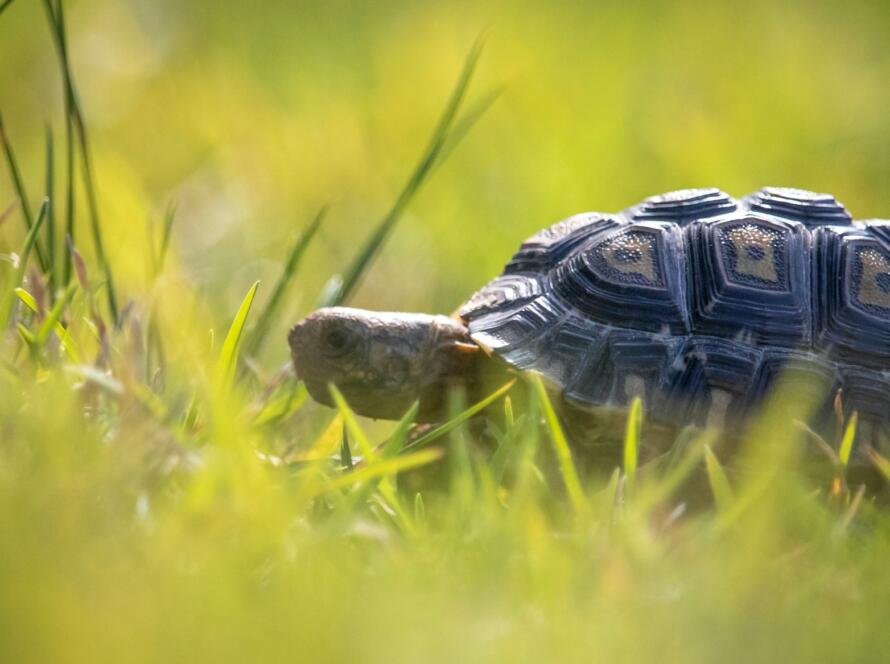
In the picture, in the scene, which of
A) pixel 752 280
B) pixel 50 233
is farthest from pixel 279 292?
pixel 752 280

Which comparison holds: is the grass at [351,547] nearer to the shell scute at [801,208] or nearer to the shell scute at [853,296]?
the shell scute at [853,296]

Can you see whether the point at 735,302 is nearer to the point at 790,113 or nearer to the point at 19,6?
the point at 790,113

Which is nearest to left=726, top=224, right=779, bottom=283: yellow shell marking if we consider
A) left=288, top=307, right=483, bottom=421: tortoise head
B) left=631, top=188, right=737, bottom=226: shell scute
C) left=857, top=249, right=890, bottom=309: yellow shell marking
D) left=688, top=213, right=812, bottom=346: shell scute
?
left=688, top=213, right=812, bottom=346: shell scute

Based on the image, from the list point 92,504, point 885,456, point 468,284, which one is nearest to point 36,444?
point 92,504

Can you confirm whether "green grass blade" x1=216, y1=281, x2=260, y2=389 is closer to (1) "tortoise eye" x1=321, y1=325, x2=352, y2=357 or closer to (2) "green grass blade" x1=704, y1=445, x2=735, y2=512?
(1) "tortoise eye" x1=321, y1=325, x2=352, y2=357

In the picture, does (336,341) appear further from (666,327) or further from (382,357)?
(666,327)

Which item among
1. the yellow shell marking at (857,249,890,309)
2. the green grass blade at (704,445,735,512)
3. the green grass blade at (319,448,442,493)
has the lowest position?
the green grass blade at (319,448,442,493)
